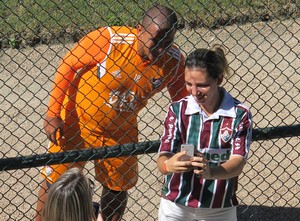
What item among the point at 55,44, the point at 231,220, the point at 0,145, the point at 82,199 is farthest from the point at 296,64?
the point at 82,199

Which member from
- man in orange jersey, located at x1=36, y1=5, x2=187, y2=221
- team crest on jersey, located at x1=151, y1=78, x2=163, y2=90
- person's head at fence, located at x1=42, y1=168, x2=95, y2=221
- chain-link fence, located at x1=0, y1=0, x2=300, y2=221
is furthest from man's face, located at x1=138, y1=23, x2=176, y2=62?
person's head at fence, located at x1=42, y1=168, x2=95, y2=221

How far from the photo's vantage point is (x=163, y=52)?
176 inches

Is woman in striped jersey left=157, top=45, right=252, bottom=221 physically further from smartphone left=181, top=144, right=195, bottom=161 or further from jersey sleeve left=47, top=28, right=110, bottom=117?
jersey sleeve left=47, top=28, right=110, bottom=117

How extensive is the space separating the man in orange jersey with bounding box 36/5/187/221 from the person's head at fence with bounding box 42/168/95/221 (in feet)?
4.60

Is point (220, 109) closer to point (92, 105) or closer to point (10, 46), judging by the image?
point (92, 105)

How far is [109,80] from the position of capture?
457 centimetres

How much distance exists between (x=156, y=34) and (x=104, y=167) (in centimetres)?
103

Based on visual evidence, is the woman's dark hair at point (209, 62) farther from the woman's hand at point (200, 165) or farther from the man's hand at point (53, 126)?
A: the man's hand at point (53, 126)

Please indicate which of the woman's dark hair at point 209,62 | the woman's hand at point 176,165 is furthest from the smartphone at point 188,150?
the woman's dark hair at point 209,62

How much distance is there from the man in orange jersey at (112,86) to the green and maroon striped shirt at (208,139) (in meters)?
0.56

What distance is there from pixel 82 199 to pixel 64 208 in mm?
92

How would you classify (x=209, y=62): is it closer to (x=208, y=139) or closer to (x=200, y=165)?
(x=208, y=139)

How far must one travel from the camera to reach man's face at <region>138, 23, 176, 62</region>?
4.43 meters

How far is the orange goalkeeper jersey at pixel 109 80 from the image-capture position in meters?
4.51
